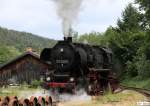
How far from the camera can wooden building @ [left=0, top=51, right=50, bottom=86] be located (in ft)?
139

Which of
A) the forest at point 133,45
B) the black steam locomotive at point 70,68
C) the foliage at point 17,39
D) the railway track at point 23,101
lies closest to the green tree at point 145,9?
the forest at point 133,45

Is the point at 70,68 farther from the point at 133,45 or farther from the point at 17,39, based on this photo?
the point at 17,39

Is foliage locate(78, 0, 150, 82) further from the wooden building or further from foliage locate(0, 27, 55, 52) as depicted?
foliage locate(0, 27, 55, 52)

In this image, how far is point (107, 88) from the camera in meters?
30.2

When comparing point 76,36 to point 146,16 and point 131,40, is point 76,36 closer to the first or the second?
point 131,40

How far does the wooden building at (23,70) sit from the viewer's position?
4242 centimetres

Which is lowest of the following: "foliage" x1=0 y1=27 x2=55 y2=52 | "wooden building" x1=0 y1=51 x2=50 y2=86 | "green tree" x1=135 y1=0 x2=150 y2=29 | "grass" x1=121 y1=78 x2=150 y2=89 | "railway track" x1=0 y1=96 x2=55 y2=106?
"railway track" x1=0 y1=96 x2=55 y2=106

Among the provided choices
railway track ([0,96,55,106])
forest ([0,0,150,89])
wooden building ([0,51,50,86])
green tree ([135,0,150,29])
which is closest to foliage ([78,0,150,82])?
forest ([0,0,150,89])

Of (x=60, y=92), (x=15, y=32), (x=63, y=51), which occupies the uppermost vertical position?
(x=15, y=32)

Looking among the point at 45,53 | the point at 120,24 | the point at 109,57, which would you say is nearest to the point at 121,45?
the point at 120,24

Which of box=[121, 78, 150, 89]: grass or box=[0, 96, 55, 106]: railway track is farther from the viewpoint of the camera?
box=[121, 78, 150, 89]: grass

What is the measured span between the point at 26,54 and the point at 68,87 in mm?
19246

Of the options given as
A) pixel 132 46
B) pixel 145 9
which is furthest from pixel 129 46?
pixel 145 9

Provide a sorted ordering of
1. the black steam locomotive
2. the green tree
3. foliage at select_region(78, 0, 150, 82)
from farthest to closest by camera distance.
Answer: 1. foliage at select_region(78, 0, 150, 82)
2. the green tree
3. the black steam locomotive
